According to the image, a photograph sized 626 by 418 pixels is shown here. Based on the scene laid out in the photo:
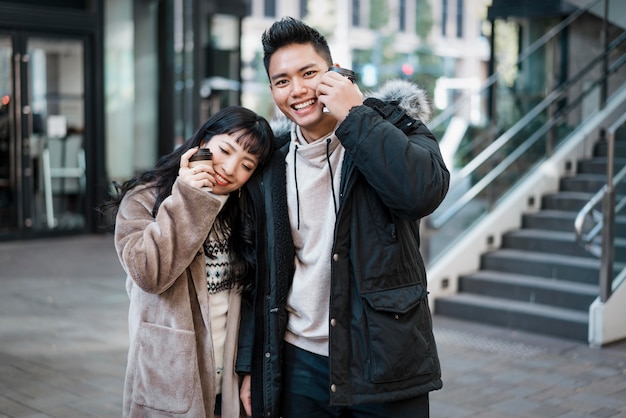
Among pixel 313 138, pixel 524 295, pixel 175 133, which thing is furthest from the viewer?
pixel 175 133

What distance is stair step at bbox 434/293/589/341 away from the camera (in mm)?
7074

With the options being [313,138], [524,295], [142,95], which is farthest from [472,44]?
[313,138]

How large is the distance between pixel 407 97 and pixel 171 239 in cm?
78

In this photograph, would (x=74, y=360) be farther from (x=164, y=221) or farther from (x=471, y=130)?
(x=471, y=130)

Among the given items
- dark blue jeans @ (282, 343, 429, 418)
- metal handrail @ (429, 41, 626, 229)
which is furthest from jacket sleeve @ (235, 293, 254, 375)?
metal handrail @ (429, 41, 626, 229)

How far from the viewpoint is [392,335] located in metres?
2.29

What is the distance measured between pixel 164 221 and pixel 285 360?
1.78 ft

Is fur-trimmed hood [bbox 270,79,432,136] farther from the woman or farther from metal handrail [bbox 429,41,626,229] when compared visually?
metal handrail [bbox 429,41,626,229]

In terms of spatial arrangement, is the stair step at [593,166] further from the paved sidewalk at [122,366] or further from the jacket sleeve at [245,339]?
the jacket sleeve at [245,339]

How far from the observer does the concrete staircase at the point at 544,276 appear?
7.26 metres

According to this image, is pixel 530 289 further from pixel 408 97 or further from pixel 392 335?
pixel 392 335

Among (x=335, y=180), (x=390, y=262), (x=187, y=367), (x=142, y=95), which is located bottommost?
(x=187, y=367)

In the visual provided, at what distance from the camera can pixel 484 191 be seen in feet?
29.0

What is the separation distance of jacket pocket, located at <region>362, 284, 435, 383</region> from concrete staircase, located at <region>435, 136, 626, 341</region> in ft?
16.6
